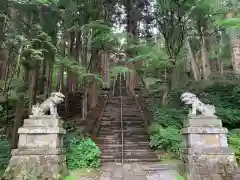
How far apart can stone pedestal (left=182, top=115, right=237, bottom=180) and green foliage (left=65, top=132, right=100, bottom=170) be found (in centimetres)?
297

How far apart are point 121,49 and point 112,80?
1186 cm

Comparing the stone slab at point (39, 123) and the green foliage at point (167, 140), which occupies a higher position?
the stone slab at point (39, 123)

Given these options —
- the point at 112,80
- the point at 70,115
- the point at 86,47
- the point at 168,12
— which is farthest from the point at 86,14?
the point at 112,80

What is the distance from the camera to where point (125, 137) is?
10672 millimetres

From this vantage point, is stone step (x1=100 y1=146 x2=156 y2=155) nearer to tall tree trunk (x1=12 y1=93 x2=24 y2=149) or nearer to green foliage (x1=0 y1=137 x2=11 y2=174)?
tall tree trunk (x1=12 y1=93 x2=24 y2=149)

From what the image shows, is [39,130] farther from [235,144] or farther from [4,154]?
[235,144]

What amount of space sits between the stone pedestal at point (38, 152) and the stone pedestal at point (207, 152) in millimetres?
3419

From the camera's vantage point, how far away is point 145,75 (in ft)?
40.9

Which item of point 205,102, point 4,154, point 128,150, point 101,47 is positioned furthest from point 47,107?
point 205,102

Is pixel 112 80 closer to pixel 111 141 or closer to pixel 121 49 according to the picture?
pixel 121 49

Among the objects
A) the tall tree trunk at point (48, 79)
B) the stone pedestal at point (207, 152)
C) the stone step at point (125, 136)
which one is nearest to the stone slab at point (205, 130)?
the stone pedestal at point (207, 152)

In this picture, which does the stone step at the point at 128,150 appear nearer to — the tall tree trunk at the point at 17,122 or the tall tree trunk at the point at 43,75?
the tall tree trunk at the point at 17,122

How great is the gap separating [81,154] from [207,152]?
3.86 meters

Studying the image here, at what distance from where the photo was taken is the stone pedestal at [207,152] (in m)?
6.25
